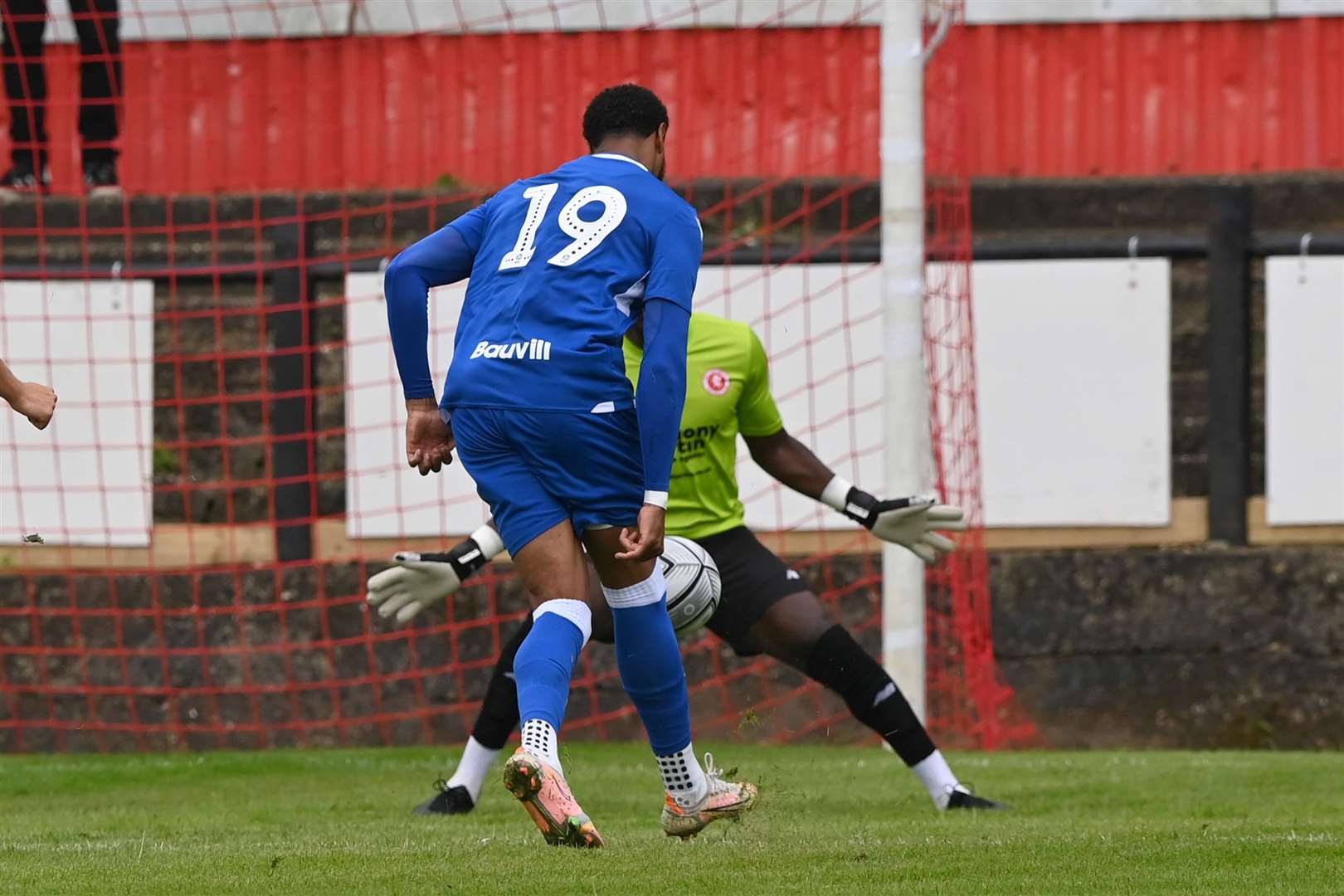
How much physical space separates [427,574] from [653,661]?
1624 millimetres

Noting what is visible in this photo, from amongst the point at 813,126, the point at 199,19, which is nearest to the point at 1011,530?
the point at 813,126

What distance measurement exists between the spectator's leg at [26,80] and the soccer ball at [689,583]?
6.24m

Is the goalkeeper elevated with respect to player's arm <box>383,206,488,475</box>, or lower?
lower

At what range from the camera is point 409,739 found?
11.6 meters

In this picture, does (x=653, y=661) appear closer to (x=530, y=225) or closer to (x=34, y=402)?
(x=530, y=225)

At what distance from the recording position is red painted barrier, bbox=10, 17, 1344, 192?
12.6 metres

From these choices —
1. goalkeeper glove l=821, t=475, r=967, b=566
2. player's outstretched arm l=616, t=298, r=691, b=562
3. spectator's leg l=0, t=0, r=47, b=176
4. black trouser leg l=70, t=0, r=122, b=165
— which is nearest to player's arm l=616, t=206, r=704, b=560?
player's outstretched arm l=616, t=298, r=691, b=562

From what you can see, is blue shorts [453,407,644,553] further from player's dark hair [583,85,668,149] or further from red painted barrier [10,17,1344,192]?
red painted barrier [10,17,1344,192]

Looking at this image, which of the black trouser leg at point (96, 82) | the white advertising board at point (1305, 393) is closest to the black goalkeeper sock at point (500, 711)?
the white advertising board at point (1305, 393)

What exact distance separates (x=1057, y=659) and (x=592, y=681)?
7.94 ft

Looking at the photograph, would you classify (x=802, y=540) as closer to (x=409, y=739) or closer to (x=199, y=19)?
(x=409, y=739)

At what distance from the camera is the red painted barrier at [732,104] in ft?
41.5

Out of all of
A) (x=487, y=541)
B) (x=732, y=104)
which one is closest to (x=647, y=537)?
(x=487, y=541)

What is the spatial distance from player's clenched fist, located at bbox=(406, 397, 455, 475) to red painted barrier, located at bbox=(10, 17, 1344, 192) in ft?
23.4
